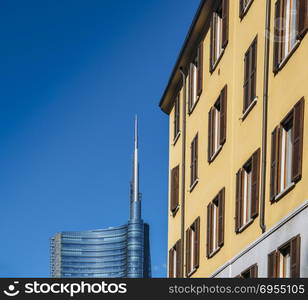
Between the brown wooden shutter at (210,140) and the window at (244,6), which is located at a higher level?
the window at (244,6)

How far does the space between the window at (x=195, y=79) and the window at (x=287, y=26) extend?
11.5 m

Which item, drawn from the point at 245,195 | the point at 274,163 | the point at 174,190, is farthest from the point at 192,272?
the point at 274,163

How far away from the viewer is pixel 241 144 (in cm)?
3212

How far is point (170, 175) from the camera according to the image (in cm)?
4694

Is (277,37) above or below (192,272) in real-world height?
above

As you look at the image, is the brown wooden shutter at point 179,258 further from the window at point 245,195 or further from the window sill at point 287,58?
the window sill at point 287,58

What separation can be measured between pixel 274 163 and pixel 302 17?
4.16 metres

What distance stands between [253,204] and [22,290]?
12.0m

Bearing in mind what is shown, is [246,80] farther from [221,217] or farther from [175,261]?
[175,261]

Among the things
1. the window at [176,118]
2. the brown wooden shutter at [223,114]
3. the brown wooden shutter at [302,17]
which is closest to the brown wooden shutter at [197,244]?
the brown wooden shutter at [223,114]

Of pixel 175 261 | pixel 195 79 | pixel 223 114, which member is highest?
pixel 195 79

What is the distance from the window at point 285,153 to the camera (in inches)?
997

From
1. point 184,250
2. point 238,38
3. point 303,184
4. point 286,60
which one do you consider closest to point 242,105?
point 238,38

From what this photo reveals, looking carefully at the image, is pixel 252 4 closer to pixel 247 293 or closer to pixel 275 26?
pixel 275 26
